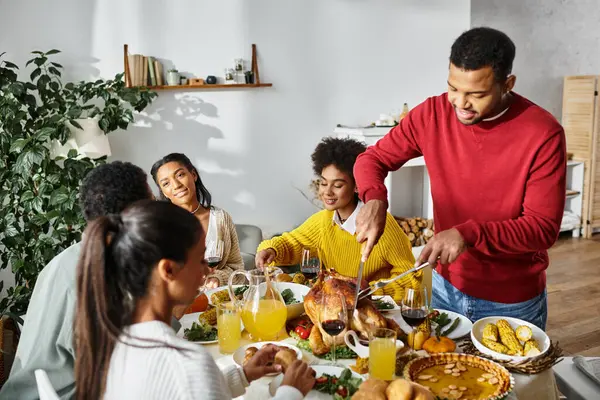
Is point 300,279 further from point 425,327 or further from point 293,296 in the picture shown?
point 425,327

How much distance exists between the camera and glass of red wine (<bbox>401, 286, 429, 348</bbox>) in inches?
61.2

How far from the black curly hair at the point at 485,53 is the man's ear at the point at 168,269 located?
0.98 meters

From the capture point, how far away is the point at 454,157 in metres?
1.84

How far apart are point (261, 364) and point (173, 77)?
2986 millimetres

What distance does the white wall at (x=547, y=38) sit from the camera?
5574mm

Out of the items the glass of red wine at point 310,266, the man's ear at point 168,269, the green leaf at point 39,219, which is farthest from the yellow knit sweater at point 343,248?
the green leaf at point 39,219

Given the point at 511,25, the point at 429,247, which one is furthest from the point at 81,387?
the point at 511,25

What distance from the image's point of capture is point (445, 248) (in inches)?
60.3

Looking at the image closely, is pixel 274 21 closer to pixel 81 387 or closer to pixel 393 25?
pixel 393 25

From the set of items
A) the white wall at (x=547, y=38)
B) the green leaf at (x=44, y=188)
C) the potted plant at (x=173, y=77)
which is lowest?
the green leaf at (x=44, y=188)

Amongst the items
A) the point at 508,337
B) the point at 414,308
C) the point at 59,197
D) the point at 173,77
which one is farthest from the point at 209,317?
the point at 173,77

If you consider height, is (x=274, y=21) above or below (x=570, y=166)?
above

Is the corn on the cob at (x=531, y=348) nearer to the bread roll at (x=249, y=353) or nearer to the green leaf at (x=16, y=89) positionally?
the bread roll at (x=249, y=353)

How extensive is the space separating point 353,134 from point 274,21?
1027 mm
